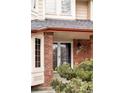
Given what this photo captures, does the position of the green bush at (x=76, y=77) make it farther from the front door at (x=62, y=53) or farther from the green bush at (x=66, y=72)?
the front door at (x=62, y=53)

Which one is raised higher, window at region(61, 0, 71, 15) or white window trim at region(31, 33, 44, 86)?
window at region(61, 0, 71, 15)

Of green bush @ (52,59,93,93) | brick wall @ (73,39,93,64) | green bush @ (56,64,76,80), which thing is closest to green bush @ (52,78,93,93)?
green bush @ (52,59,93,93)

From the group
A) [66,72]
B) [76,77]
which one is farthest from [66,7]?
[76,77]

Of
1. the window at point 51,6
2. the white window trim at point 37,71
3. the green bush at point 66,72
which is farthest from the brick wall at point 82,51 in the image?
the green bush at point 66,72

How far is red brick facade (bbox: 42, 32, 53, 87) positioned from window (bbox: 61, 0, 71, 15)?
9.65 ft

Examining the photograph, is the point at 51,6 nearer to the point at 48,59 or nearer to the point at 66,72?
the point at 48,59

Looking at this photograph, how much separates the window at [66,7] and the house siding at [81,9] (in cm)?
63

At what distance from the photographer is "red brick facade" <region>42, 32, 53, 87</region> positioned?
10016 mm

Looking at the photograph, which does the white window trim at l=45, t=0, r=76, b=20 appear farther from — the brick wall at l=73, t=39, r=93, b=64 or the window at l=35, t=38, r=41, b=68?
the window at l=35, t=38, r=41, b=68

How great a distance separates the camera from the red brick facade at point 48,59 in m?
10.0
